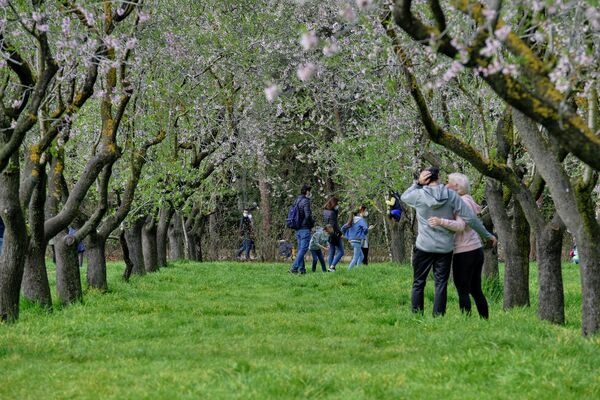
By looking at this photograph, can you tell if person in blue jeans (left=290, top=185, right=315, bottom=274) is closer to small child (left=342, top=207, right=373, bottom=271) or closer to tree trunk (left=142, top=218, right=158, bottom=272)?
small child (left=342, top=207, right=373, bottom=271)

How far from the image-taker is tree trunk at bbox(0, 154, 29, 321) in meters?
12.0

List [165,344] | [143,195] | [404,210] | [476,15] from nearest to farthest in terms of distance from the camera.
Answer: [476,15] < [165,344] < [143,195] < [404,210]

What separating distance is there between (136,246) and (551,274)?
14043mm

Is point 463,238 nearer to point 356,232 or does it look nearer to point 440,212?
point 440,212

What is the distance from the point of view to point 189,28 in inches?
750

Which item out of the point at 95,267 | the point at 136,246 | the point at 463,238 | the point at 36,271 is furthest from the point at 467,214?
the point at 136,246

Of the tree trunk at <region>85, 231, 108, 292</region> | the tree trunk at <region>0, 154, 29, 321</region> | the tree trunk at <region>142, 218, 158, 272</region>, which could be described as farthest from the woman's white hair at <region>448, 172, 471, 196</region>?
the tree trunk at <region>142, 218, 158, 272</region>

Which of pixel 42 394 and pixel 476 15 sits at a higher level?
pixel 476 15

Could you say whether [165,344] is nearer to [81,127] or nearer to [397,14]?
[397,14]

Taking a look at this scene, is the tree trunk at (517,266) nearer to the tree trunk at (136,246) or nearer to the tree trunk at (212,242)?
the tree trunk at (136,246)

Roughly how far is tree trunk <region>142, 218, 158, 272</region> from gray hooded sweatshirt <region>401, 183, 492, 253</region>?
14.5m

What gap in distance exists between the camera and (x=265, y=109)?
28125 millimetres

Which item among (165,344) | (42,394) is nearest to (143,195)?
(165,344)

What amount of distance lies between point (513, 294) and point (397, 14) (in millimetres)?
8506
